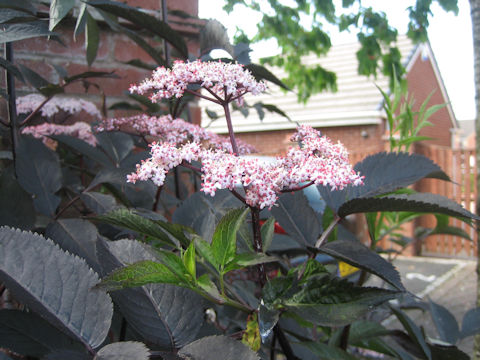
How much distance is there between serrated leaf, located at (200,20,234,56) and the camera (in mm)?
1093

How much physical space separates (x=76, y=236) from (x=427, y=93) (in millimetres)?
19385

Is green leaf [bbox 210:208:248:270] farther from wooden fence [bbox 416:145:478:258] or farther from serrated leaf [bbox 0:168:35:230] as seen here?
wooden fence [bbox 416:145:478:258]

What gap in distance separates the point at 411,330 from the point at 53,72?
137 centimetres

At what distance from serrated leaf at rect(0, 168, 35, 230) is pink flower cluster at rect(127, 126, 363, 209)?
283 millimetres

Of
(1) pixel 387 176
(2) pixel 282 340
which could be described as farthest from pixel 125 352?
(1) pixel 387 176

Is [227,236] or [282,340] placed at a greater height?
[227,236]

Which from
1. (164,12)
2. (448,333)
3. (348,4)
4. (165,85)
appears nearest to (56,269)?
(165,85)

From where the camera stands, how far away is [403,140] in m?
1.15

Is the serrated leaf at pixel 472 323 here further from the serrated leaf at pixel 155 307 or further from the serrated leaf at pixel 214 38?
the serrated leaf at pixel 214 38

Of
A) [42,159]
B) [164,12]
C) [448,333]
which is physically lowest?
[448,333]

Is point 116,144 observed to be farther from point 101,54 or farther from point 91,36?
point 101,54

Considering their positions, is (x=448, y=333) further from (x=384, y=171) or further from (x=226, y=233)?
(x=226, y=233)

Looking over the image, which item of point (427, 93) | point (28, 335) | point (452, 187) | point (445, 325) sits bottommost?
point (452, 187)

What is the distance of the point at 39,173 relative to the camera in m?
0.92
